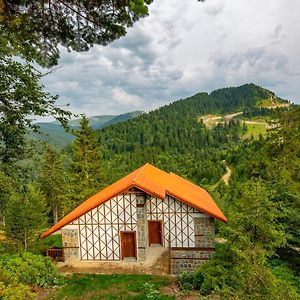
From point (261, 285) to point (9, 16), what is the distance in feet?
29.3

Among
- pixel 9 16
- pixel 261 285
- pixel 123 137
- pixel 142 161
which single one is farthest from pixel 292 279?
pixel 123 137

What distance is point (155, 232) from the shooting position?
800 inches

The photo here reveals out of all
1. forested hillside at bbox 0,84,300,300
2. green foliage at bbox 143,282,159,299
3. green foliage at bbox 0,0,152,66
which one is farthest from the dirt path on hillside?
green foliage at bbox 0,0,152,66

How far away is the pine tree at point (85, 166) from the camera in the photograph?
101 feet

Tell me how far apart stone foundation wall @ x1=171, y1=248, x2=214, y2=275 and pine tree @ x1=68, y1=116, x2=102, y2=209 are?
15716mm

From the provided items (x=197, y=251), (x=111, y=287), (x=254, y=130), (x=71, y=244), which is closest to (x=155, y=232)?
(x=197, y=251)

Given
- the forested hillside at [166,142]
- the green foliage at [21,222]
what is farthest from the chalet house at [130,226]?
the forested hillside at [166,142]

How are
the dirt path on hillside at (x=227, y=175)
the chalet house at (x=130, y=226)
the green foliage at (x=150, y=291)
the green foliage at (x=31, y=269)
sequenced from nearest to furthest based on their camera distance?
the green foliage at (x=31, y=269), the green foliage at (x=150, y=291), the chalet house at (x=130, y=226), the dirt path on hillside at (x=227, y=175)

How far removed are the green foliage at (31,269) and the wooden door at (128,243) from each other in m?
4.23

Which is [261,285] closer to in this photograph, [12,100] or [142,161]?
[12,100]

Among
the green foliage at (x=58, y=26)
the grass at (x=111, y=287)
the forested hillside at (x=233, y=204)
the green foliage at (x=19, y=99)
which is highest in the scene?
the green foliage at (x=58, y=26)

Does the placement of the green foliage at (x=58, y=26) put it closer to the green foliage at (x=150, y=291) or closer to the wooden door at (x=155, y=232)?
the green foliage at (x=150, y=291)

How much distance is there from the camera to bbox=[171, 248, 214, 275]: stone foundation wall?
1673 centimetres

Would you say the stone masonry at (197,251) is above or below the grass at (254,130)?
below
